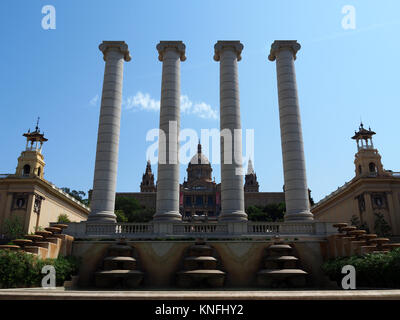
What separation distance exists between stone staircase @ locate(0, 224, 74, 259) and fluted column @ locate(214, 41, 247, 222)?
56.5ft

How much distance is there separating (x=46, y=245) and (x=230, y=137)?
78.4 ft

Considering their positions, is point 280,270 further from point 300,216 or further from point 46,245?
point 46,245

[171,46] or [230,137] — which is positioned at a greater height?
[171,46]

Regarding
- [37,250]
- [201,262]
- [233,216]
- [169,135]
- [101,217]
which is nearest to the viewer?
[37,250]

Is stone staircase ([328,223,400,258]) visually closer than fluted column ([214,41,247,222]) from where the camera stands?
Yes

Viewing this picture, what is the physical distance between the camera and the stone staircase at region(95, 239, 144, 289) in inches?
1148

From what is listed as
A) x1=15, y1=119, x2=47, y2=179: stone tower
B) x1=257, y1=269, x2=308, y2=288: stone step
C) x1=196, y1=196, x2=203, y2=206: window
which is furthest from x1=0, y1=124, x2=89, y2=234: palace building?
x1=196, y1=196, x2=203, y2=206: window

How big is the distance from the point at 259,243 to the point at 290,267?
12.5 feet

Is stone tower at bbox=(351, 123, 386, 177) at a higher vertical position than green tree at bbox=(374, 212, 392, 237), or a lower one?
higher

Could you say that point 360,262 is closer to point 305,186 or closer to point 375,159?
point 305,186

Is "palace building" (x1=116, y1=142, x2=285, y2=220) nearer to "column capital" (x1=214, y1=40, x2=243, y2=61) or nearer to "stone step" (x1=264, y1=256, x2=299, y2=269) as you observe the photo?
"column capital" (x1=214, y1=40, x2=243, y2=61)

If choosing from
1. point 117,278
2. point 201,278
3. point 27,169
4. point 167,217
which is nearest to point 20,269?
point 117,278

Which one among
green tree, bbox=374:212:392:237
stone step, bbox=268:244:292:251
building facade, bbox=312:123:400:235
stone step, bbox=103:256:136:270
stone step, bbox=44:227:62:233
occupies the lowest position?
stone step, bbox=103:256:136:270

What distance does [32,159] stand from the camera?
83.2 m
